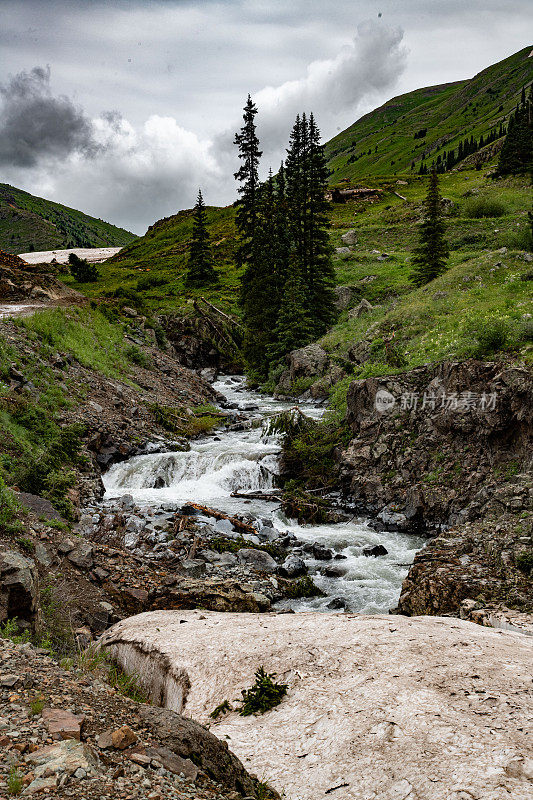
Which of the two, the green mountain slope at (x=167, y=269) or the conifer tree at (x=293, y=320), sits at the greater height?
the green mountain slope at (x=167, y=269)

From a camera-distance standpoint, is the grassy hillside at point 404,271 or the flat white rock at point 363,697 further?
the grassy hillside at point 404,271

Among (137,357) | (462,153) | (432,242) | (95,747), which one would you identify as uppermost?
(462,153)

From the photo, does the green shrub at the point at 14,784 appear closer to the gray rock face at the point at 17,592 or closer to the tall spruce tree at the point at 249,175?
the gray rock face at the point at 17,592

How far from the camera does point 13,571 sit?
26.5ft

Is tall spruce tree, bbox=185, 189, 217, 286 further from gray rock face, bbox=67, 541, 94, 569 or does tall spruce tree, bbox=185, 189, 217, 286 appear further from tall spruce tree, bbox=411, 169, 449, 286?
gray rock face, bbox=67, 541, 94, 569

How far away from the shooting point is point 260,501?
19078 millimetres

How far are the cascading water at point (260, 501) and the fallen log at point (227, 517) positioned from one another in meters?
0.94

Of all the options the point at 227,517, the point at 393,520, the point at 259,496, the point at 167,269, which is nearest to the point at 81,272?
the point at 167,269

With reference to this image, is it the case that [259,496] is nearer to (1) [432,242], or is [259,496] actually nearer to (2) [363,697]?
(2) [363,697]

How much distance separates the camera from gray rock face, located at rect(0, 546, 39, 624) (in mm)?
7766

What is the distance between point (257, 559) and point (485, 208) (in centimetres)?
5871

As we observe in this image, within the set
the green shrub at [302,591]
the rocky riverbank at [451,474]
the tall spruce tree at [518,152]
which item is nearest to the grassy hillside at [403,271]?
the tall spruce tree at [518,152]

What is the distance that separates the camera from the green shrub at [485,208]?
55.6 metres

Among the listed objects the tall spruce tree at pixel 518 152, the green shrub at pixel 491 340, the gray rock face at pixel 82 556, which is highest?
the tall spruce tree at pixel 518 152
